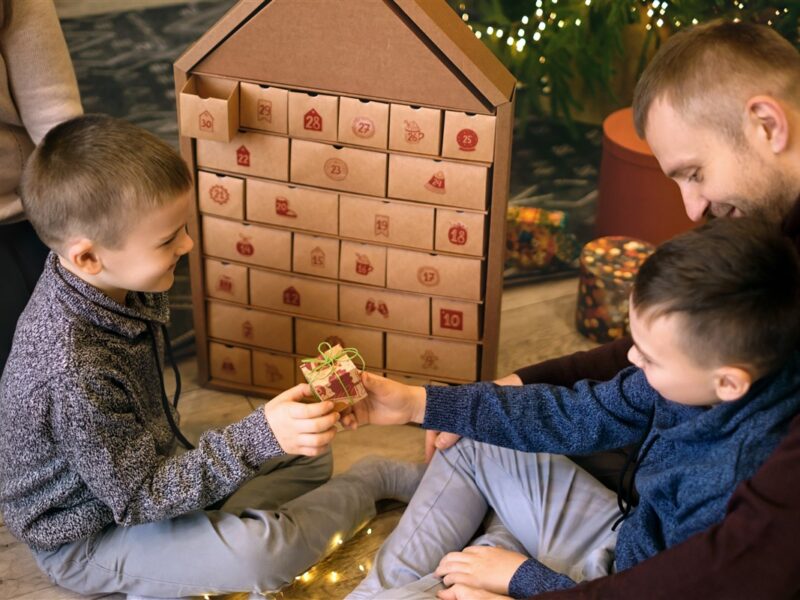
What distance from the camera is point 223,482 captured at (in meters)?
1.32

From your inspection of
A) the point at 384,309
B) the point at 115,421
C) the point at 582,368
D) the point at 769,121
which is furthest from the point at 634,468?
the point at 115,421

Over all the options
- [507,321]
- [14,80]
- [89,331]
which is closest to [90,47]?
[14,80]

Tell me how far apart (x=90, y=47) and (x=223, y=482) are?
1758mm

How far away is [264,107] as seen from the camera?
157 centimetres

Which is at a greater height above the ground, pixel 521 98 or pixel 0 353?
pixel 521 98

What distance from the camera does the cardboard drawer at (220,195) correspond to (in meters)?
1.66

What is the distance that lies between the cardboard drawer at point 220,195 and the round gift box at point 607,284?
73 centimetres

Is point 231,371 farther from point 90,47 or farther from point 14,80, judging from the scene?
point 90,47

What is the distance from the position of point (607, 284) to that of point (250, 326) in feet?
2.33

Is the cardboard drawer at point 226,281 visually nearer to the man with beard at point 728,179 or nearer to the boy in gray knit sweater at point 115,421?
the boy in gray knit sweater at point 115,421

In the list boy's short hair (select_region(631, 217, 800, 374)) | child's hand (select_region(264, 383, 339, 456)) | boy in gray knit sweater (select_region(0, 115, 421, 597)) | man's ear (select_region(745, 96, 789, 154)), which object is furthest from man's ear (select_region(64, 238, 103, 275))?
man's ear (select_region(745, 96, 789, 154))

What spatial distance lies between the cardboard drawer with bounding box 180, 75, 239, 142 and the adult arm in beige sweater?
0.23 meters

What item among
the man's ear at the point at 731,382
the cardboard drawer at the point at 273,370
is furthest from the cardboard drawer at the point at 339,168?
the man's ear at the point at 731,382

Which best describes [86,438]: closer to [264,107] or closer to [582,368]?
[264,107]
